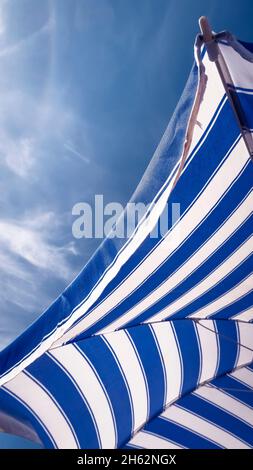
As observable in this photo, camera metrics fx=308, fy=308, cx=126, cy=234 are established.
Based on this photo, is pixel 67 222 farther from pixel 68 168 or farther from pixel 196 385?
pixel 196 385

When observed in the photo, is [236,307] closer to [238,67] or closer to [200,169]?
[200,169]

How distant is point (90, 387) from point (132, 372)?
0.36 meters

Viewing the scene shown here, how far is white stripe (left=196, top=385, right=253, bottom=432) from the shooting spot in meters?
2.92

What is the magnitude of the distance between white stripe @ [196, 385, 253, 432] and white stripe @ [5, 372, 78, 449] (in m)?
1.22

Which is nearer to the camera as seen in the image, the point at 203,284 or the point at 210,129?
the point at 210,129

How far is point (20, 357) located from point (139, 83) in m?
3.63

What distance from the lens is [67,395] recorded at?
2.42 m

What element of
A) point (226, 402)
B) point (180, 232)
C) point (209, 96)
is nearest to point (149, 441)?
point (226, 402)

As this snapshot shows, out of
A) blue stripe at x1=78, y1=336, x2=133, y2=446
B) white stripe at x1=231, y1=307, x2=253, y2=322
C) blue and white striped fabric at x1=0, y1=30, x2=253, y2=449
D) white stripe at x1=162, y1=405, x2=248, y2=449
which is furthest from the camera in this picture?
white stripe at x1=162, y1=405, x2=248, y2=449

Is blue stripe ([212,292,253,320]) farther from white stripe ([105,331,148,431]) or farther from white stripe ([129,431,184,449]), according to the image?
white stripe ([129,431,184,449])

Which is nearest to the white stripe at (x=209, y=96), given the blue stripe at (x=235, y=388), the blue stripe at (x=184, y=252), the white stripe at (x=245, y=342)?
the blue stripe at (x=184, y=252)

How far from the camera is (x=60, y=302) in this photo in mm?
1554

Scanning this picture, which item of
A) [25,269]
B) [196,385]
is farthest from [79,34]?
[25,269]

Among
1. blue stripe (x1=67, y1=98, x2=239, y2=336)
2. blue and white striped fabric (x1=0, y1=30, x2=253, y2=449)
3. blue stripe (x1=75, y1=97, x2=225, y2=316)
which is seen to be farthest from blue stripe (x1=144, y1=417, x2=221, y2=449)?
blue stripe (x1=67, y1=98, x2=239, y2=336)
